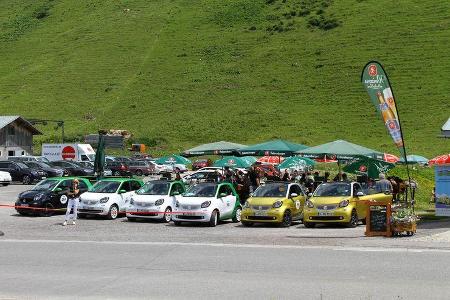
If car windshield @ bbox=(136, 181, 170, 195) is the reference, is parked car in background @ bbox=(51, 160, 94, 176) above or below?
above

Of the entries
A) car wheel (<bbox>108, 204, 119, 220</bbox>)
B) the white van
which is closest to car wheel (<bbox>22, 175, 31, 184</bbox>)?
the white van

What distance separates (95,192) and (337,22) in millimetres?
80883

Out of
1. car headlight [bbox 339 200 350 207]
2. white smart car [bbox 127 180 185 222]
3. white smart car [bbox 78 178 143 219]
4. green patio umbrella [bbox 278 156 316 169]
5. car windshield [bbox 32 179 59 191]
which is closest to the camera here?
car headlight [bbox 339 200 350 207]

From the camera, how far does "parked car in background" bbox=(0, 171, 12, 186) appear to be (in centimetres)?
4472

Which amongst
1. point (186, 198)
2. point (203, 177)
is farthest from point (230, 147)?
point (186, 198)

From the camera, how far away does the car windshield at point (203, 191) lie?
2489 centimetres

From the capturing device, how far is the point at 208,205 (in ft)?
79.6

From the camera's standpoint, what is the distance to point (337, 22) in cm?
10281

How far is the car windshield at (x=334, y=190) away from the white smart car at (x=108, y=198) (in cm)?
716

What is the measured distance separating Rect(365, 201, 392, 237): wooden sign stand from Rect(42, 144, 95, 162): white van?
42052mm

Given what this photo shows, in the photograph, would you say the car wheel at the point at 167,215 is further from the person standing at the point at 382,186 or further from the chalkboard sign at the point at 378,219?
the chalkboard sign at the point at 378,219

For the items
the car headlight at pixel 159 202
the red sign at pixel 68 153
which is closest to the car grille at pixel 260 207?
the car headlight at pixel 159 202

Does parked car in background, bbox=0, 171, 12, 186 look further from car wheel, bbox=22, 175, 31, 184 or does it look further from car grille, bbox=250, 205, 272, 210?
car grille, bbox=250, 205, 272, 210

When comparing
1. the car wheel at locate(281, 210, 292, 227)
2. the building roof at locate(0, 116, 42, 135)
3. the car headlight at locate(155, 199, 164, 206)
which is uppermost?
the building roof at locate(0, 116, 42, 135)
